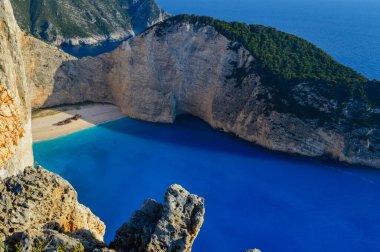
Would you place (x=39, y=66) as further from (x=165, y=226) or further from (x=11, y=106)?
(x=165, y=226)

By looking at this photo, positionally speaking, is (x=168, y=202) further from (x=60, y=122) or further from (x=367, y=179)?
(x=60, y=122)

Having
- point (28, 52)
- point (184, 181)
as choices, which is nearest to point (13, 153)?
point (184, 181)

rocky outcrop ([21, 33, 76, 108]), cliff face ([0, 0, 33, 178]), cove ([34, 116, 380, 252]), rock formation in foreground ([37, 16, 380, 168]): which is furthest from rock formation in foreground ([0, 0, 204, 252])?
rocky outcrop ([21, 33, 76, 108])

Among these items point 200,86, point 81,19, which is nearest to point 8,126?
point 200,86

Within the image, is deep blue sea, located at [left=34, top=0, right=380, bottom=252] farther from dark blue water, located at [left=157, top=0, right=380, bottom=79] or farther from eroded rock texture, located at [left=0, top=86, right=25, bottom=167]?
dark blue water, located at [left=157, top=0, right=380, bottom=79]

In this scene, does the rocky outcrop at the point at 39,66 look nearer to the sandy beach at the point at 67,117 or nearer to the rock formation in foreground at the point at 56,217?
the sandy beach at the point at 67,117

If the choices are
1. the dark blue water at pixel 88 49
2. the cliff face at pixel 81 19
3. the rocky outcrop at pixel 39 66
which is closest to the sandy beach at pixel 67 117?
the rocky outcrop at pixel 39 66
